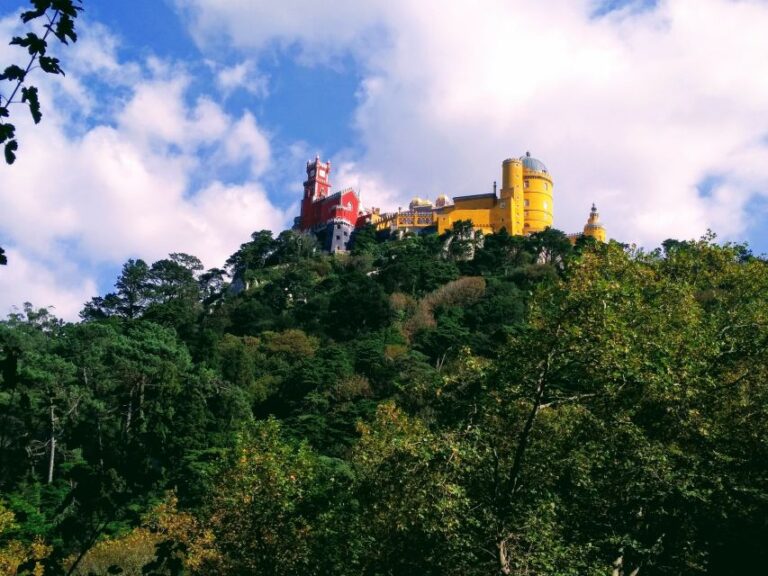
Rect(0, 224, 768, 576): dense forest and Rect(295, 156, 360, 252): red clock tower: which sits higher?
Rect(295, 156, 360, 252): red clock tower

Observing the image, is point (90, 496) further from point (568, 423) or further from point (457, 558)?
point (568, 423)

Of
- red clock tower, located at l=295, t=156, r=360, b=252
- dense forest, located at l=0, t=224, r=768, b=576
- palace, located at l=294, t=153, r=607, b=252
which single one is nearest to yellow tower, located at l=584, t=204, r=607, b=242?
palace, located at l=294, t=153, r=607, b=252

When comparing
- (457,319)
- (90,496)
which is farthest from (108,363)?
(90,496)

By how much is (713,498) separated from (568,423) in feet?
8.60

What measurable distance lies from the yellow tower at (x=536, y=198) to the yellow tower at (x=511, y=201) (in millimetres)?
862

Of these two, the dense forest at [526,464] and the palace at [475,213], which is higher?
the palace at [475,213]

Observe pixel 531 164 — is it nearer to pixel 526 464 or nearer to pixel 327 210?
pixel 327 210

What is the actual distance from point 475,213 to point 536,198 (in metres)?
6.56

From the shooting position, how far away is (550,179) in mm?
75875

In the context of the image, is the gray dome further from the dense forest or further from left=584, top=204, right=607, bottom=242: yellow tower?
the dense forest

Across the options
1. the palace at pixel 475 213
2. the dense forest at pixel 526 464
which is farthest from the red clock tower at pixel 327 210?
the dense forest at pixel 526 464

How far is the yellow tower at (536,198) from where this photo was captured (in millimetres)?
73125

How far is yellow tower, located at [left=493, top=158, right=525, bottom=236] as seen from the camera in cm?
7144

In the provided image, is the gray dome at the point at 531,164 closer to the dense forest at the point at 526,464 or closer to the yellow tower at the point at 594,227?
the yellow tower at the point at 594,227
